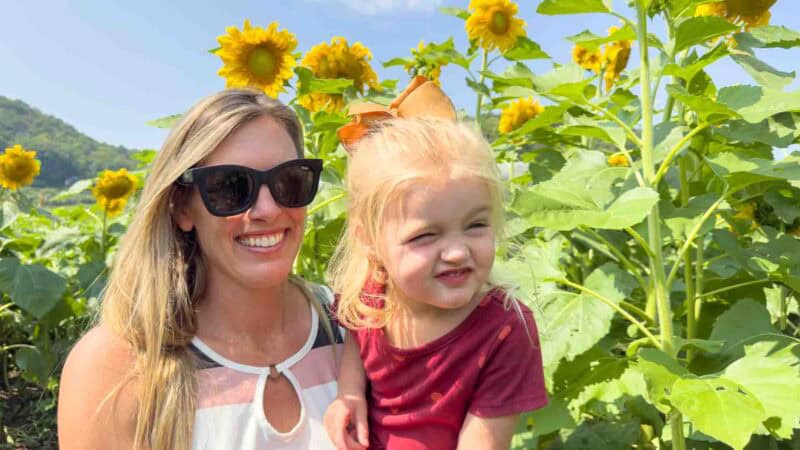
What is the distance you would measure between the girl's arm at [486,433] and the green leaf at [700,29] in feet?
3.43

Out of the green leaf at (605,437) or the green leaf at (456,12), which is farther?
the green leaf at (456,12)

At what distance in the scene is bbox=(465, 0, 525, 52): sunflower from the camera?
3031 millimetres

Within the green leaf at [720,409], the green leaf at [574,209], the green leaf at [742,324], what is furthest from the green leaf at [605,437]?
the green leaf at [574,209]

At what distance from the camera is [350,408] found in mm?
1287

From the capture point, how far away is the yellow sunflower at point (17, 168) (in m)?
4.34

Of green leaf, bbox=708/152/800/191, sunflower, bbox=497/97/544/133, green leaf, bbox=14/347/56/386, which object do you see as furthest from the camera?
green leaf, bbox=14/347/56/386

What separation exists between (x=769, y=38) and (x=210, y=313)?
168cm

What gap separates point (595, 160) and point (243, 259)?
104 cm

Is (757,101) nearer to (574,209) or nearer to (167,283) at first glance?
(574,209)

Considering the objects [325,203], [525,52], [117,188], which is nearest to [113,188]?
[117,188]

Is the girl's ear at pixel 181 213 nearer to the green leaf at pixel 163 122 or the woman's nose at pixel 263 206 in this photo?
the woman's nose at pixel 263 206

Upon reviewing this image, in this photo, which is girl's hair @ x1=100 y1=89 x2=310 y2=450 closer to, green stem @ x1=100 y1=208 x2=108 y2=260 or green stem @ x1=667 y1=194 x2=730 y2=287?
green stem @ x1=667 y1=194 x2=730 y2=287

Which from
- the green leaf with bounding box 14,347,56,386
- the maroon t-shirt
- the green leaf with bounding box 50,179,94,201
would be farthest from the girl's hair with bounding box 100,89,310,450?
the green leaf with bounding box 50,179,94,201

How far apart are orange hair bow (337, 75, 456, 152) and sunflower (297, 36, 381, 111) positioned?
1.37m
